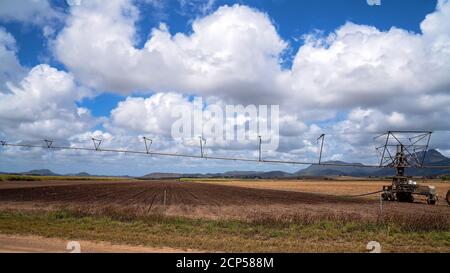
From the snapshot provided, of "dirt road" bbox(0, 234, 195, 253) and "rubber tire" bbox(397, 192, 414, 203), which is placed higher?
"dirt road" bbox(0, 234, 195, 253)

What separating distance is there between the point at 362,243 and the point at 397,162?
3351 centimetres

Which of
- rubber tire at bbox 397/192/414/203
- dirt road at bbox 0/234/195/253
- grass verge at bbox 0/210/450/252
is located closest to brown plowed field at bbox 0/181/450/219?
rubber tire at bbox 397/192/414/203

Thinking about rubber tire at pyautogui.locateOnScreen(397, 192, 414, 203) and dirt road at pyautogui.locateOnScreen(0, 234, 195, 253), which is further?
rubber tire at pyautogui.locateOnScreen(397, 192, 414, 203)

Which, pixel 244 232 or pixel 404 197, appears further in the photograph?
pixel 404 197

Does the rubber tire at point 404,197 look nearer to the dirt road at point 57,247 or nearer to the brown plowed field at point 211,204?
the brown plowed field at point 211,204

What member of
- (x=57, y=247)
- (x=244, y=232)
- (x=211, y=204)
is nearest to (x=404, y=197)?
(x=211, y=204)

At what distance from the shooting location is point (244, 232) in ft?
62.4

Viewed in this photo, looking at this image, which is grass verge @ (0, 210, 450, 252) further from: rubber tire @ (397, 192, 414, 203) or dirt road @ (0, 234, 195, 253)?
rubber tire @ (397, 192, 414, 203)

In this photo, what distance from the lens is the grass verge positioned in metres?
15.5

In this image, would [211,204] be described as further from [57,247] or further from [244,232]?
[57,247]

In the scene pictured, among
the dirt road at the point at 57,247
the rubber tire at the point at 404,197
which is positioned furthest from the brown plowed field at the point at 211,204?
the dirt road at the point at 57,247

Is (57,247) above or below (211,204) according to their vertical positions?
above
